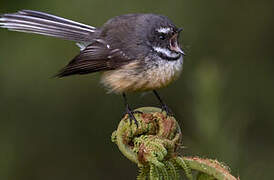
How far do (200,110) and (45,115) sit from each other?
6.27 feet

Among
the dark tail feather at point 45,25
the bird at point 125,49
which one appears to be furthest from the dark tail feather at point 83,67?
the dark tail feather at point 45,25

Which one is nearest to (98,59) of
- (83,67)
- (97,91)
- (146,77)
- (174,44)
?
(83,67)

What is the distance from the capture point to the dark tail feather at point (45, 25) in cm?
448

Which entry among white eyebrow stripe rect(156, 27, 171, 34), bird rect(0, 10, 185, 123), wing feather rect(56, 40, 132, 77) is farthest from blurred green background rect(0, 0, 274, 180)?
white eyebrow stripe rect(156, 27, 171, 34)

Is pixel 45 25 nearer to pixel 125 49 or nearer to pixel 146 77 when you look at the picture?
pixel 125 49

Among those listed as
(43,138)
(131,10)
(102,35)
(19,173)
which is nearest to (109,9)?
(131,10)

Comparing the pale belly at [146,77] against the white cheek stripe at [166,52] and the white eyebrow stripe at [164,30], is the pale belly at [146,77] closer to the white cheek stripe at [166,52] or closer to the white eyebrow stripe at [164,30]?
the white cheek stripe at [166,52]

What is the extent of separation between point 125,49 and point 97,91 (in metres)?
1.38

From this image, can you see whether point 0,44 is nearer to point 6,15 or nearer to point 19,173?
point 6,15

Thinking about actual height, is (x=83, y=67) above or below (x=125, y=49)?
below

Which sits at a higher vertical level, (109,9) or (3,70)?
(109,9)

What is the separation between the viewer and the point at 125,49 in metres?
4.39

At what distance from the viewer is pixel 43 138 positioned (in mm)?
5613

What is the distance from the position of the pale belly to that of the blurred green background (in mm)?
886
